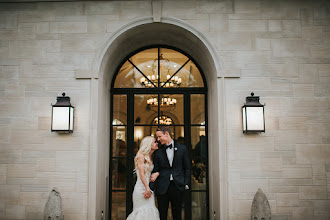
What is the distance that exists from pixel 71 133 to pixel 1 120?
1369mm

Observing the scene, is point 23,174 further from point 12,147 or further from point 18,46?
point 18,46

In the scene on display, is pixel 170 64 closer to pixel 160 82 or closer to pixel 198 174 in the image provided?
pixel 160 82

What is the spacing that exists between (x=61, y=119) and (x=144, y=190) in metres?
1.93

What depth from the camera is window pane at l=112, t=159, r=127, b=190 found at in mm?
5859

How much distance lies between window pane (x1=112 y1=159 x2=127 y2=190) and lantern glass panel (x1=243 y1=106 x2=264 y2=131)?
274 centimetres

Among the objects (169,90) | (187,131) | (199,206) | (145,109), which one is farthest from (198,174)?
(169,90)

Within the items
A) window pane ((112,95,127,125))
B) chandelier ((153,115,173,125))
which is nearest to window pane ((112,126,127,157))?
window pane ((112,95,127,125))

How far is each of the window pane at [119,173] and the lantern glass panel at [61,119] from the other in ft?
4.87

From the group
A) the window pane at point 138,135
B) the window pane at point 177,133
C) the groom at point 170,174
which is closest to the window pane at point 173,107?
the window pane at point 177,133

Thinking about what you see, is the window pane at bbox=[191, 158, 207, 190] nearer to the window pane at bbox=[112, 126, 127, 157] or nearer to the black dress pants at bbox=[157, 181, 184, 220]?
the black dress pants at bbox=[157, 181, 184, 220]

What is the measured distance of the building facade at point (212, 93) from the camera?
4910mm

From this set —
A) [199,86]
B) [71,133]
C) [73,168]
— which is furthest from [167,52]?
[73,168]

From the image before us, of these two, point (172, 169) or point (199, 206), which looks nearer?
point (172, 169)

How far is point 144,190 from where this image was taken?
479 centimetres
